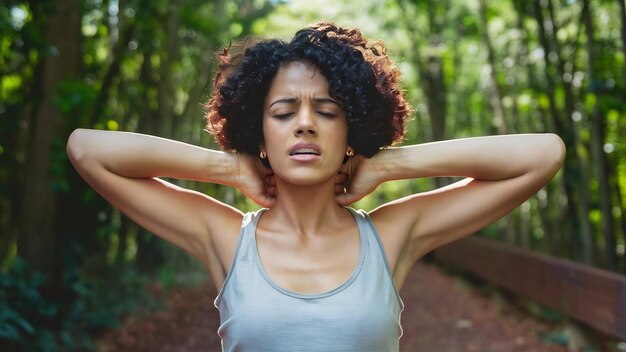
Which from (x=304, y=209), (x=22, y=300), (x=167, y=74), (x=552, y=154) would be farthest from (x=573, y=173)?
(x=304, y=209)

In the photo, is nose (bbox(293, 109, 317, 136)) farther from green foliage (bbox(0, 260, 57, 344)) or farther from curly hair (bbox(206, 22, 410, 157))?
green foliage (bbox(0, 260, 57, 344))

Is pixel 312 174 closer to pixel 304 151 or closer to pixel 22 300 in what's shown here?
pixel 304 151

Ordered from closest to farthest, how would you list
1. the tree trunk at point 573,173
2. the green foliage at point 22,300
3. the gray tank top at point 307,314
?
the gray tank top at point 307,314
the green foliage at point 22,300
the tree trunk at point 573,173

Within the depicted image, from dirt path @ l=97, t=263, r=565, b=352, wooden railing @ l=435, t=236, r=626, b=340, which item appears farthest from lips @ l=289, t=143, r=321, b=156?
dirt path @ l=97, t=263, r=565, b=352

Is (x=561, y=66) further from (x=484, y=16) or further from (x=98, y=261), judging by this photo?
(x=98, y=261)

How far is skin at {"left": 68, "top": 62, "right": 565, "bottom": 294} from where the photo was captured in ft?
6.93

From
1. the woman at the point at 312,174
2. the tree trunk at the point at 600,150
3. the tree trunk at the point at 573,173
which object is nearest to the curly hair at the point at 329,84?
the woman at the point at 312,174

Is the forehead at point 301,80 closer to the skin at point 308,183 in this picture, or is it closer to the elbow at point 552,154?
the skin at point 308,183

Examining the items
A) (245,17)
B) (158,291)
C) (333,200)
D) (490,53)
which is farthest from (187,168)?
(245,17)

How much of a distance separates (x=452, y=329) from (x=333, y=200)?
6.31 m

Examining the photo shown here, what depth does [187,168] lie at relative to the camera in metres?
2.19

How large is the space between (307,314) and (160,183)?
60 cm

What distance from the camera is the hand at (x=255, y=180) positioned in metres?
2.26

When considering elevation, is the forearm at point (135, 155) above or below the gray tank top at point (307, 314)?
above
